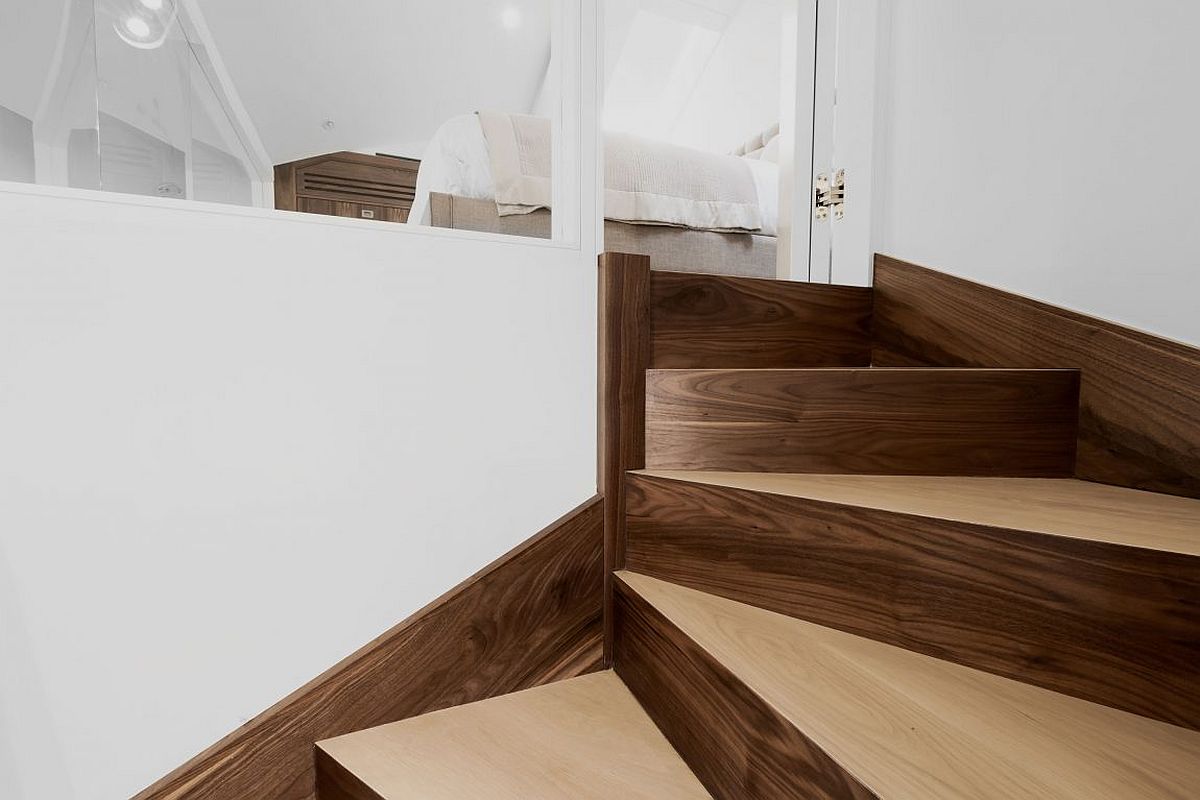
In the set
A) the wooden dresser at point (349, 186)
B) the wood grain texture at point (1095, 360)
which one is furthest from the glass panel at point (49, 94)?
the wood grain texture at point (1095, 360)

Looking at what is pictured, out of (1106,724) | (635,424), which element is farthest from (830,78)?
(1106,724)

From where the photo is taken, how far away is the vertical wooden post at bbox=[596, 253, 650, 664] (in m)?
1.14

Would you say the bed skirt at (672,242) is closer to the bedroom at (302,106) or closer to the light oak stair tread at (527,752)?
the bedroom at (302,106)

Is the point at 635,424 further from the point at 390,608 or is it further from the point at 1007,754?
the point at 1007,754

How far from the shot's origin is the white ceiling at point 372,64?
896 millimetres

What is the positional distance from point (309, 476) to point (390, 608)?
0.23 m

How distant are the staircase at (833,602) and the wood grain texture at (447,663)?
0.03 metres

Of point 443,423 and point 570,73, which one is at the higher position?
point 570,73

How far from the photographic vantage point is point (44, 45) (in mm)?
752

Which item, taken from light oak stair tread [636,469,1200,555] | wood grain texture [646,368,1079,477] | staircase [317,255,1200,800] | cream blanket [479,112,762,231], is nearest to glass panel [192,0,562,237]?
staircase [317,255,1200,800]

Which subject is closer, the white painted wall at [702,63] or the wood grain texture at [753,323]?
the wood grain texture at [753,323]

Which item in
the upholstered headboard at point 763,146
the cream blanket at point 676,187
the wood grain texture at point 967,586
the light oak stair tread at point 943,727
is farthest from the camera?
the upholstered headboard at point 763,146

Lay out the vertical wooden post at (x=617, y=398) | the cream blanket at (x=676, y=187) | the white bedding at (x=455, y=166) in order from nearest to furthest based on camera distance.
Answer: the white bedding at (x=455, y=166)
the vertical wooden post at (x=617, y=398)
the cream blanket at (x=676, y=187)

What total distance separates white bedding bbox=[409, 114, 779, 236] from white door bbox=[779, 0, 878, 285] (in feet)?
3.18
